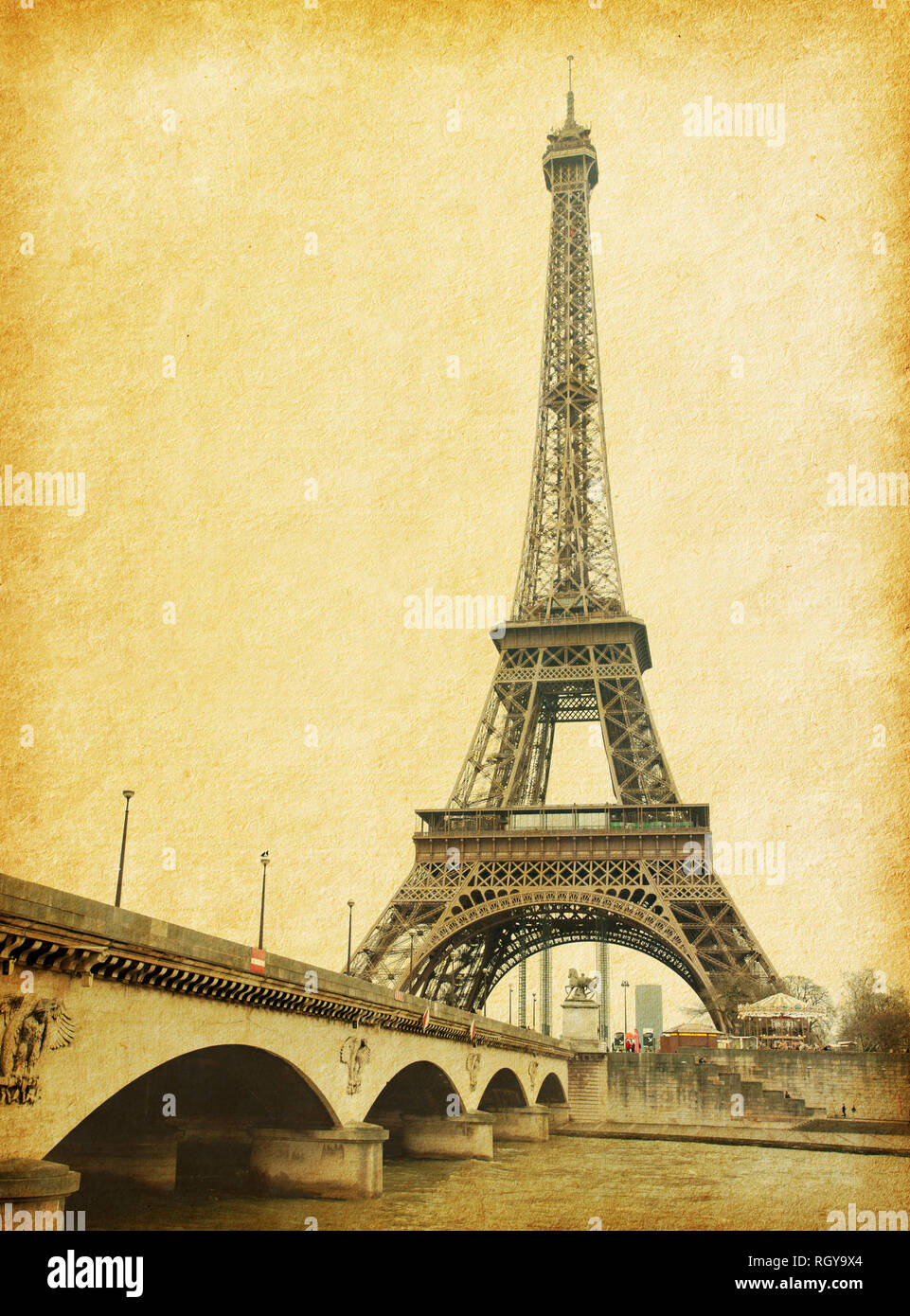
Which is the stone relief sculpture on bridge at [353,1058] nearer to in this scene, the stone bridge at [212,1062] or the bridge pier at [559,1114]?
the stone bridge at [212,1062]

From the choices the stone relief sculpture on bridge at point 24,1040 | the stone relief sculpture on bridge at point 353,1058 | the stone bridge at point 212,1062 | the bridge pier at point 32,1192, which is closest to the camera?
the bridge pier at point 32,1192

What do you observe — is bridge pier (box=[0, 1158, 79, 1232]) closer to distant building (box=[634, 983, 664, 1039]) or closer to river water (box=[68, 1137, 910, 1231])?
river water (box=[68, 1137, 910, 1231])

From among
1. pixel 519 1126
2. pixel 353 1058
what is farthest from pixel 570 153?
pixel 519 1126

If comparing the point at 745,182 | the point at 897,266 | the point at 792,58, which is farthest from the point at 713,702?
the point at 792,58

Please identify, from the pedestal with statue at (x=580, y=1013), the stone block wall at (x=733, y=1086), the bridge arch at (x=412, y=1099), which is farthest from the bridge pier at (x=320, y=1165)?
the pedestal with statue at (x=580, y=1013)
